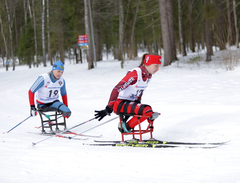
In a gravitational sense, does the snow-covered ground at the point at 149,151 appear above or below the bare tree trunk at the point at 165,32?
below

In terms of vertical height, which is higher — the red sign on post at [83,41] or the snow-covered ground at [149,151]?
the red sign on post at [83,41]

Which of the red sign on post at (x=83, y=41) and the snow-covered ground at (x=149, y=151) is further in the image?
the red sign on post at (x=83, y=41)

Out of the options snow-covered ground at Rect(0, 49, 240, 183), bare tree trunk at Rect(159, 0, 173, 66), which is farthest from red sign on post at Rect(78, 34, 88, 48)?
snow-covered ground at Rect(0, 49, 240, 183)

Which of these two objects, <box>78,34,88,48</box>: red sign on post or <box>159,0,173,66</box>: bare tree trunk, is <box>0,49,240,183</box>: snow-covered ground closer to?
<box>159,0,173,66</box>: bare tree trunk

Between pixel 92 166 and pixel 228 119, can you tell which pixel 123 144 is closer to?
pixel 92 166

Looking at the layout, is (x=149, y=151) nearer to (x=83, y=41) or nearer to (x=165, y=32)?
(x=165, y=32)

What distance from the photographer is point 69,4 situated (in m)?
28.0

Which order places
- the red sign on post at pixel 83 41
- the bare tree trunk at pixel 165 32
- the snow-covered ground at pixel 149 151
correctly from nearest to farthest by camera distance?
the snow-covered ground at pixel 149 151 < the bare tree trunk at pixel 165 32 < the red sign on post at pixel 83 41

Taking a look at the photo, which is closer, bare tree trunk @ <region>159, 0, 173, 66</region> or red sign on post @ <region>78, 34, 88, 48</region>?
bare tree trunk @ <region>159, 0, 173, 66</region>

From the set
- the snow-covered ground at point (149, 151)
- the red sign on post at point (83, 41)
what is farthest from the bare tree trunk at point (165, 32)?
the snow-covered ground at point (149, 151)

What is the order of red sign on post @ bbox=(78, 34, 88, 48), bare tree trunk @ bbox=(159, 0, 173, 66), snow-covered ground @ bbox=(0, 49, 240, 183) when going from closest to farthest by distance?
snow-covered ground @ bbox=(0, 49, 240, 183)
bare tree trunk @ bbox=(159, 0, 173, 66)
red sign on post @ bbox=(78, 34, 88, 48)

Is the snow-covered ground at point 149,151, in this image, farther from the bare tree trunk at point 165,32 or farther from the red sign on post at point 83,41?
the red sign on post at point 83,41

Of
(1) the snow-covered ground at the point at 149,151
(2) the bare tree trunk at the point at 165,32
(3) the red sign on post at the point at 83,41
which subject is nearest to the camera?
(1) the snow-covered ground at the point at 149,151

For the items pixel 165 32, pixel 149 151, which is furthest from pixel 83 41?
pixel 149 151
